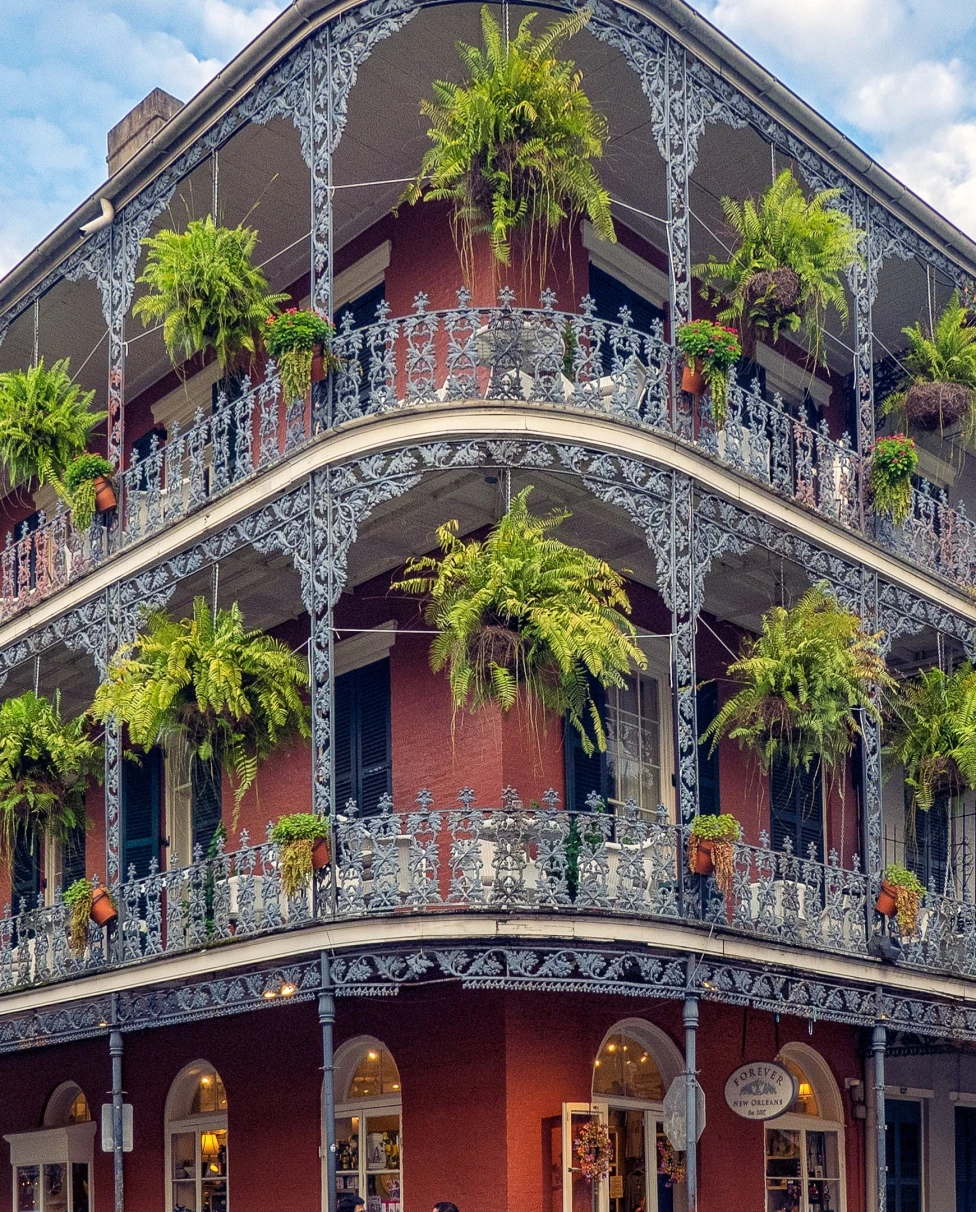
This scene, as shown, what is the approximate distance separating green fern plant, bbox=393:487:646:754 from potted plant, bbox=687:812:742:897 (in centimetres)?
91

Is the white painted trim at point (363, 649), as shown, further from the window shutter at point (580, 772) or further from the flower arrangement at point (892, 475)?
the flower arrangement at point (892, 475)

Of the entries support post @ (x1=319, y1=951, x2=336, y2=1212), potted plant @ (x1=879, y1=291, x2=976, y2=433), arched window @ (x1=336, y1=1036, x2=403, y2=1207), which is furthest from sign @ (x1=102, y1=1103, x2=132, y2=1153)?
potted plant @ (x1=879, y1=291, x2=976, y2=433)

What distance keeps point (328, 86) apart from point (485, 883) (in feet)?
19.6

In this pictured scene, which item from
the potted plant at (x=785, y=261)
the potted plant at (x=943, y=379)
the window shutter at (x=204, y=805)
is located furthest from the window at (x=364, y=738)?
the potted plant at (x=943, y=379)

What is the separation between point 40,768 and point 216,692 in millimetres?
3072

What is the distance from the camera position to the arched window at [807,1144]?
14.1 m

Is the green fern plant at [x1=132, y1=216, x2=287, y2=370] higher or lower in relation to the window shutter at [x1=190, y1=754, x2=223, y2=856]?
higher

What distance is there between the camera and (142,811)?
645 inches

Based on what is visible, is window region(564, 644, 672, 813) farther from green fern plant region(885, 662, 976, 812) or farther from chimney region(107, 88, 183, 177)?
chimney region(107, 88, 183, 177)

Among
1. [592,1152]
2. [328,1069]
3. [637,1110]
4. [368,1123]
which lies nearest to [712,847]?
[592,1152]

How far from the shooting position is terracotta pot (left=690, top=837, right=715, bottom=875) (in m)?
11.3

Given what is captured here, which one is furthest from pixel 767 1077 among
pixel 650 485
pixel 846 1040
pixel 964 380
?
pixel 964 380

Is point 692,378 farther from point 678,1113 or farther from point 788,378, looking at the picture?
point 678,1113

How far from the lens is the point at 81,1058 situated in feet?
52.3
